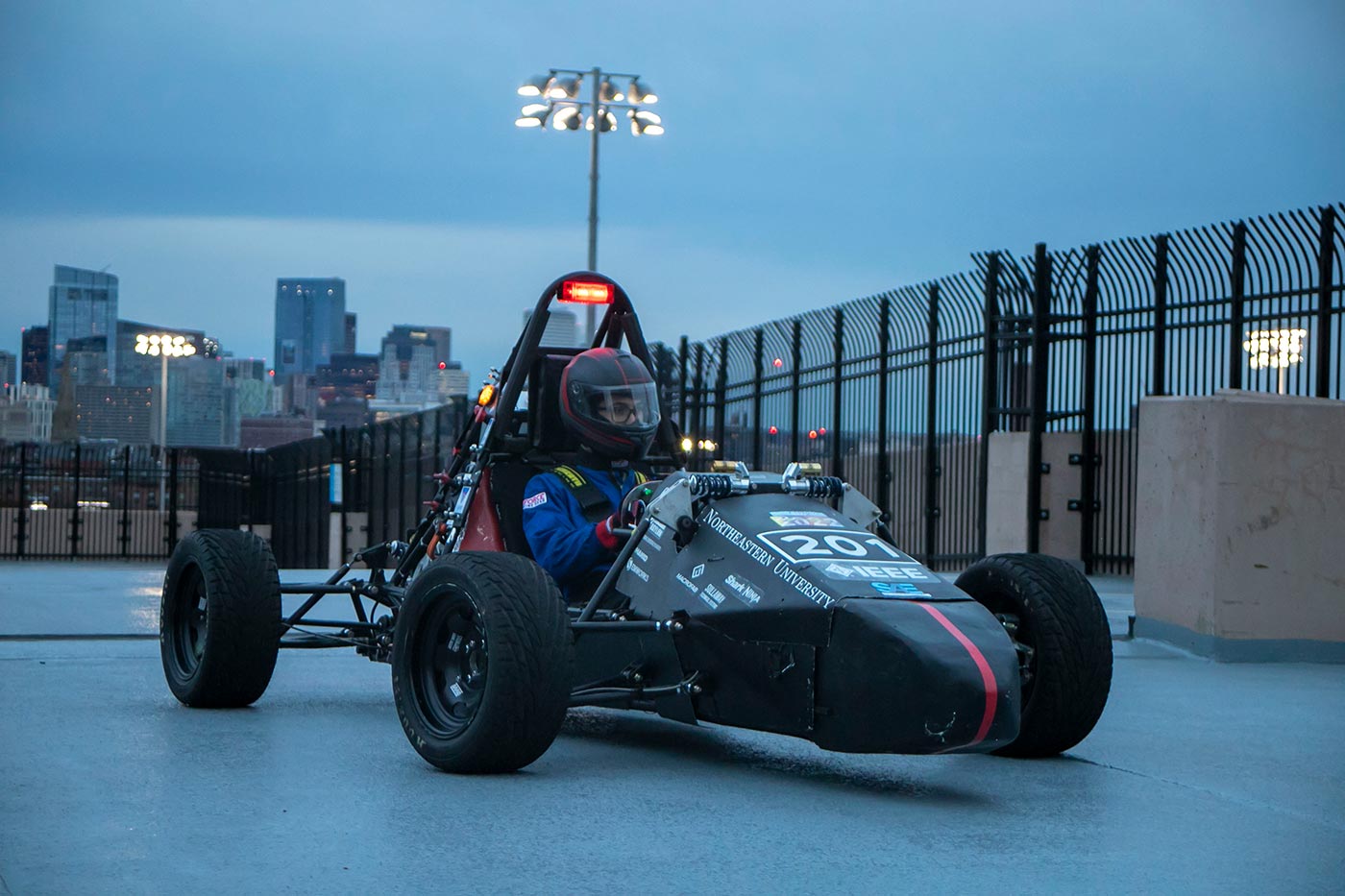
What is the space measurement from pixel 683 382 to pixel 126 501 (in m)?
21.0

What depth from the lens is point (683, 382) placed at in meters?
23.8

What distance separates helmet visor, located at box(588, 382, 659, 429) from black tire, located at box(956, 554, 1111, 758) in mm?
1951

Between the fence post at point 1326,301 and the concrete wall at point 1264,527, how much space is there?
2.52 metres

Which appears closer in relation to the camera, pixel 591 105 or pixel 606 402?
pixel 606 402

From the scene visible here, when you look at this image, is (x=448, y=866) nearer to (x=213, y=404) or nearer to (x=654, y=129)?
(x=654, y=129)

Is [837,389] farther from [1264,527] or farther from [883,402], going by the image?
[1264,527]

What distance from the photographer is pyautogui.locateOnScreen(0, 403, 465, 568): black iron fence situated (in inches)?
1321

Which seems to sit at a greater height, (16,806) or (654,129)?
(654,129)

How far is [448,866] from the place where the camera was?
4.40 m

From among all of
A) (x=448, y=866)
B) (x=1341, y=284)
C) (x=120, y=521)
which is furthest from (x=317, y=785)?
(x=120, y=521)

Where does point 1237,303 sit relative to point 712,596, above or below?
above

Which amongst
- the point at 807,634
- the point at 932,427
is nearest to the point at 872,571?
the point at 807,634

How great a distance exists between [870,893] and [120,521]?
39.1 metres

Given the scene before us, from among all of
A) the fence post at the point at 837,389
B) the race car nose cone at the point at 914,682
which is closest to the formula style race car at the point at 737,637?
the race car nose cone at the point at 914,682
